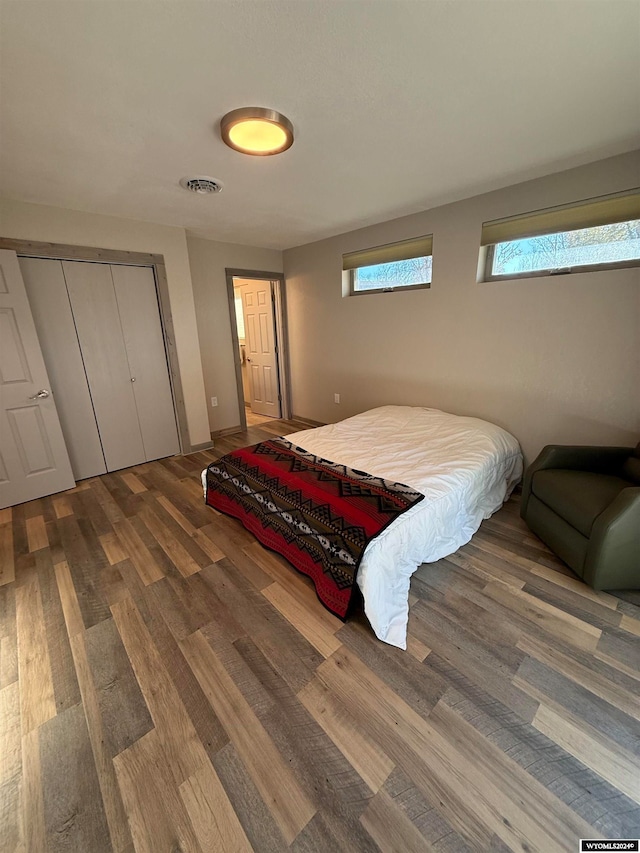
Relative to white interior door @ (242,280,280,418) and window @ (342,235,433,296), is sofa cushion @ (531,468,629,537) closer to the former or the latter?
window @ (342,235,433,296)

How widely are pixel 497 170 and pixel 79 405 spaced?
3.96 metres

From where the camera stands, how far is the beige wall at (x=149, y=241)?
2580 mm

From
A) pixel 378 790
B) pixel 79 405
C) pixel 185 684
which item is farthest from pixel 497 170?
pixel 79 405

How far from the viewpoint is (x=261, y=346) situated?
500cm

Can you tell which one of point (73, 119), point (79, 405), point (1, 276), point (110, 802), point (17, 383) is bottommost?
point (110, 802)

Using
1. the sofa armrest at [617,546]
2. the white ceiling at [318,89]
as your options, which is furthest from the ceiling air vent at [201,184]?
the sofa armrest at [617,546]

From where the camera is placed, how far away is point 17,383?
8.77 feet

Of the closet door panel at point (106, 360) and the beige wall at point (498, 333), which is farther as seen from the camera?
the closet door panel at point (106, 360)

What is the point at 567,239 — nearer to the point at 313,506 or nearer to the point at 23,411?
the point at 313,506

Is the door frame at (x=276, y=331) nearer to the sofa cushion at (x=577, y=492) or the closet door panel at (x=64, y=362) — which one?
the closet door panel at (x=64, y=362)

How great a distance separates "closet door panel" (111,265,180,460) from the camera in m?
3.23

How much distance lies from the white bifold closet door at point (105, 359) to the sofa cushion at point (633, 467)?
4003 mm

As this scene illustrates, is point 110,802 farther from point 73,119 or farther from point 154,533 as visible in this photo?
point 73,119

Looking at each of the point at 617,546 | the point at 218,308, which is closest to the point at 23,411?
the point at 218,308
